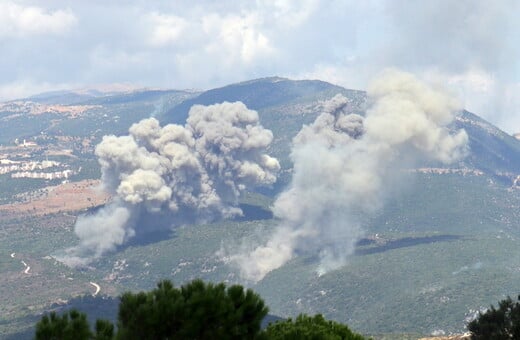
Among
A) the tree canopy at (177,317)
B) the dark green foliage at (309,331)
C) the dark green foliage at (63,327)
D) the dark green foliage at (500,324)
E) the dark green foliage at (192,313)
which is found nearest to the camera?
the dark green foliage at (63,327)

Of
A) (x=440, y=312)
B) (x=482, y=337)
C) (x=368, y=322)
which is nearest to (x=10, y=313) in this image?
(x=368, y=322)

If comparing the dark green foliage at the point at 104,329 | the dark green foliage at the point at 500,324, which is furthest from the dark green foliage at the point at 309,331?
the dark green foliage at the point at 500,324

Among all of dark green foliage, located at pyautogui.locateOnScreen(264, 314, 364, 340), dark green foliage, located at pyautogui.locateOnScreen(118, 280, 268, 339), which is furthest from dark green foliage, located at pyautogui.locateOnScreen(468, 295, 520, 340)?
dark green foliage, located at pyautogui.locateOnScreen(118, 280, 268, 339)

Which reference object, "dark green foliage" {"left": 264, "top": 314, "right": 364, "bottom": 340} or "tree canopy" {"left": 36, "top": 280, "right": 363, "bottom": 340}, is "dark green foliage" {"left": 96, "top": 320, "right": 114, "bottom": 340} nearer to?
"tree canopy" {"left": 36, "top": 280, "right": 363, "bottom": 340}

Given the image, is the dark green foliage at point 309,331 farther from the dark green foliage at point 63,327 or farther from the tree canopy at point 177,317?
the dark green foliage at point 63,327

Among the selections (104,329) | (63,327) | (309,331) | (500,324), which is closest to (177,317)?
(104,329)

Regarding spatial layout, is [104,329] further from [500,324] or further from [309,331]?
[500,324]
